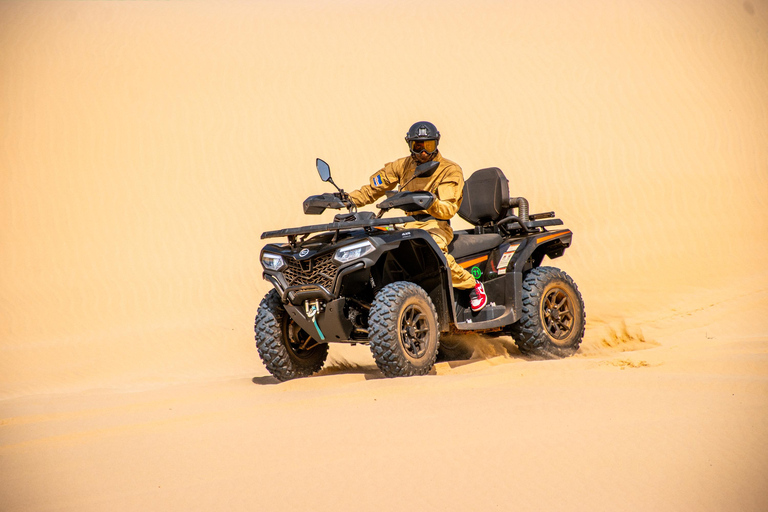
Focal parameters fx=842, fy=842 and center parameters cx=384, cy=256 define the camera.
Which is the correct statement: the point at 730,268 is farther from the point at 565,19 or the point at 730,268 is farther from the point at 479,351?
the point at 565,19

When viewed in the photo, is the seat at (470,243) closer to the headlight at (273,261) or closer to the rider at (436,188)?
the rider at (436,188)

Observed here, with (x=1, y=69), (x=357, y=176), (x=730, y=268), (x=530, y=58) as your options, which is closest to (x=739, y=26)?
(x=530, y=58)

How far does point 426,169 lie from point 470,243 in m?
0.88

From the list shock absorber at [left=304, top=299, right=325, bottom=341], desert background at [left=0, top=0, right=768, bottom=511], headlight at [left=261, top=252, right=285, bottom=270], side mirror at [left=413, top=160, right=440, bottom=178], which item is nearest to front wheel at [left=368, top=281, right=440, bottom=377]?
desert background at [left=0, top=0, right=768, bottom=511]

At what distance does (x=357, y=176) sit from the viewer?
19.4m

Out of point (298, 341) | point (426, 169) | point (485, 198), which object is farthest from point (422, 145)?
point (298, 341)

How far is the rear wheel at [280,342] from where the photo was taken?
6.53 meters

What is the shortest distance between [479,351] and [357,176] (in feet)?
39.2

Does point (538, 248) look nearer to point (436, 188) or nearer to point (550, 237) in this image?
point (550, 237)

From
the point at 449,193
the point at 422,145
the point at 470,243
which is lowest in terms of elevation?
the point at 470,243

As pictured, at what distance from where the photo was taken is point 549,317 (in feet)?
24.9

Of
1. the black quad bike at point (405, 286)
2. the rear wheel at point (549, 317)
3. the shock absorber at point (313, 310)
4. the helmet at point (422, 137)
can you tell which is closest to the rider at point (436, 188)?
the helmet at point (422, 137)

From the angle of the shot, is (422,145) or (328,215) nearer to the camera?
(422,145)

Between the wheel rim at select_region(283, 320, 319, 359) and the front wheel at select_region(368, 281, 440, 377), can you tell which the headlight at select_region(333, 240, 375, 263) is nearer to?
the front wheel at select_region(368, 281, 440, 377)
